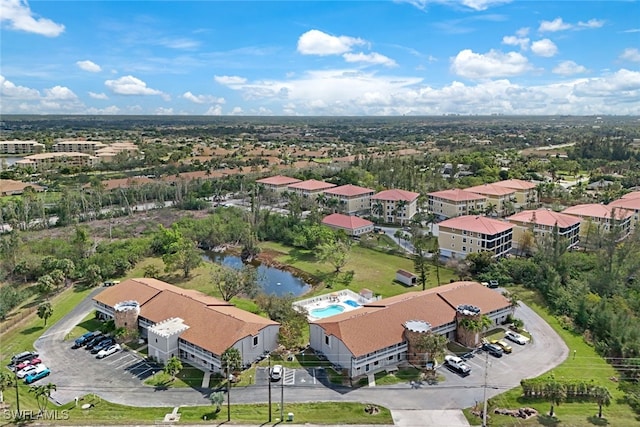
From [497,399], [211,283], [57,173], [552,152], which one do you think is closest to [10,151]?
[57,173]

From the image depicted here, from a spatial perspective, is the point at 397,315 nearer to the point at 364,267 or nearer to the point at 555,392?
the point at 555,392

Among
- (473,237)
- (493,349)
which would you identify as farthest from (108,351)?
(473,237)

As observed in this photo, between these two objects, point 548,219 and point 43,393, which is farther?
point 548,219

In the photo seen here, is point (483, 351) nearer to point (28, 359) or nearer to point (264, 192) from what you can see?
point (28, 359)

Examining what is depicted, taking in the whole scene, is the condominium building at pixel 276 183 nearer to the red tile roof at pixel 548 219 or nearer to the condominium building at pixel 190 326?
the red tile roof at pixel 548 219

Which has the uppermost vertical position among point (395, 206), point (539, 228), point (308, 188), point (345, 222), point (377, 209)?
point (308, 188)

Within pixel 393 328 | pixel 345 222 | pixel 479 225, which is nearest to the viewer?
pixel 393 328
